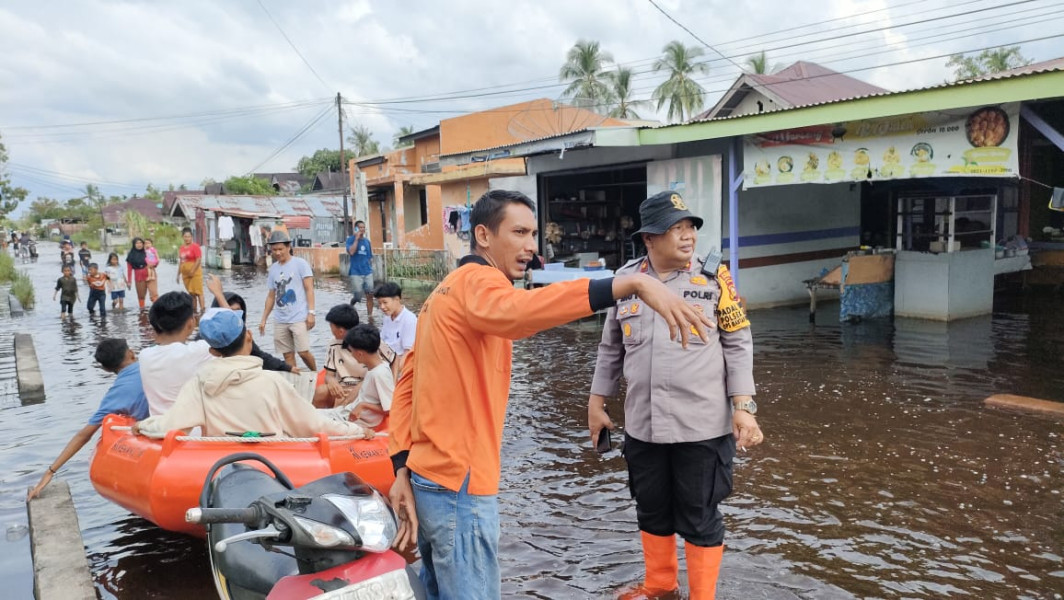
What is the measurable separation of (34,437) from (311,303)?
290 cm

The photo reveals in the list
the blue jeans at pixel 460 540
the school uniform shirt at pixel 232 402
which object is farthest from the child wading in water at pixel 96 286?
the blue jeans at pixel 460 540

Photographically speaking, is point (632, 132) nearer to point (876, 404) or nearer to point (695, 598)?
point (876, 404)

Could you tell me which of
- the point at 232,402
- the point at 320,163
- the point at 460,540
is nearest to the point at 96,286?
the point at 232,402

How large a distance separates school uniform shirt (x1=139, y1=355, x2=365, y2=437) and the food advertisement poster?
809cm

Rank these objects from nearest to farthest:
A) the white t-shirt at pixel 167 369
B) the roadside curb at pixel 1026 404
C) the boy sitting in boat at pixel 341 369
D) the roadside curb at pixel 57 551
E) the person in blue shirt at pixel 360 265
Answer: the roadside curb at pixel 57 551 → the white t-shirt at pixel 167 369 → the boy sitting in boat at pixel 341 369 → the roadside curb at pixel 1026 404 → the person in blue shirt at pixel 360 265

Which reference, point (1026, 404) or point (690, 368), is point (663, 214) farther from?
point (1026, 404)

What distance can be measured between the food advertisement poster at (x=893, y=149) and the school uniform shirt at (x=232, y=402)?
8.09 meters

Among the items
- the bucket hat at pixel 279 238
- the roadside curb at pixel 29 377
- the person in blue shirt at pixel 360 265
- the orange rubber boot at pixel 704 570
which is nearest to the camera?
the orange rubber boot at pixel 704 570

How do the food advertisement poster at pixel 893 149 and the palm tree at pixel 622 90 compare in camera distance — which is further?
the palm tree at pixel 622 90

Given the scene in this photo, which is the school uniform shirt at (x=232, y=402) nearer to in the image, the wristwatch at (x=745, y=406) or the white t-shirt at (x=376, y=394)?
the white t-shirt at (x=376, y=394)

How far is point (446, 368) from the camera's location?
7.45ft

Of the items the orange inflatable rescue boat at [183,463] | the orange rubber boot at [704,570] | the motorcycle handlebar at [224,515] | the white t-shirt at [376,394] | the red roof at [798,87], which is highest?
the red roof at [798,87]

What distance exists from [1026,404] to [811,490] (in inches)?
120

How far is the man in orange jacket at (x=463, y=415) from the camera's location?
226 cm
